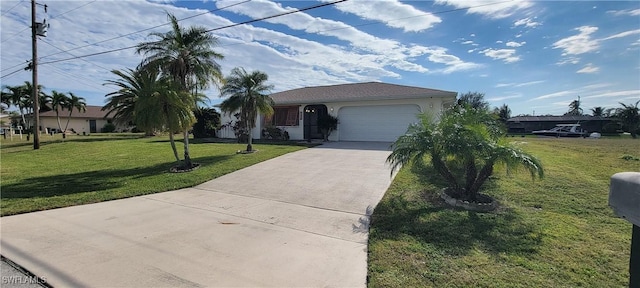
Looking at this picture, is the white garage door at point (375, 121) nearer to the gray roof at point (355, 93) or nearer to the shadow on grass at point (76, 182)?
the gray roof at point (355, 93)

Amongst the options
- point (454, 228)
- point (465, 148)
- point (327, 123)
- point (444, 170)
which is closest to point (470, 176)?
point (444, 170)

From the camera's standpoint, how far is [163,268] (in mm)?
3525

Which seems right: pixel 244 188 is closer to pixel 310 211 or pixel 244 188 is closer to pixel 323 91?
pixel 310 211

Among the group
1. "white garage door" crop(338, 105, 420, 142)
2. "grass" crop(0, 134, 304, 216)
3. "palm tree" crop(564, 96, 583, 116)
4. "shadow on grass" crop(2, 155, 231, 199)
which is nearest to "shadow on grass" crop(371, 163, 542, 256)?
"grass" crop(0, 134, 304, 216)

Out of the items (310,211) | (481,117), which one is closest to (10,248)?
(310,211)

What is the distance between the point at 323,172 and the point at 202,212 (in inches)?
168

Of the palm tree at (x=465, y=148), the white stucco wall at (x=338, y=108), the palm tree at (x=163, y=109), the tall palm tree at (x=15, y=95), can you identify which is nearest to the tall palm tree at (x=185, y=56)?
the palm tree at (x=163, y=109)

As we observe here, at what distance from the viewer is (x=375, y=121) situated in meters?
18.4

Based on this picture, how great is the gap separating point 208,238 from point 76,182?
670cm

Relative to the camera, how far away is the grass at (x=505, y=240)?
10.8 feet

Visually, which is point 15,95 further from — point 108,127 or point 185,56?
point 185,56

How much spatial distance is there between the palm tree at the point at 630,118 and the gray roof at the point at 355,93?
34161 millimetres

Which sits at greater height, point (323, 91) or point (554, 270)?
point (323, 91)

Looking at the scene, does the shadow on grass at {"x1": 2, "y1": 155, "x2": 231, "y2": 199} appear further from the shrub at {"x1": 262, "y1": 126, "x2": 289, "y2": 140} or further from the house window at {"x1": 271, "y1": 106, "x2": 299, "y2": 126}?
the house window at {"x1": 271, "y1": 106, "x2": 299, "y2": 126}
